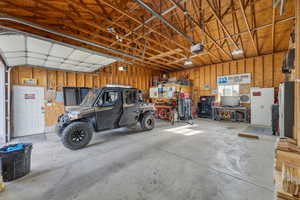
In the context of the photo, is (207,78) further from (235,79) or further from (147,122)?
(147,122)

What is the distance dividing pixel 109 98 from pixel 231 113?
7.83m

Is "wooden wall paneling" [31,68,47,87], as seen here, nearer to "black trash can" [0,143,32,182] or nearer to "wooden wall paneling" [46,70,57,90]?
"wooden wall paneling" [46,70,57,90]

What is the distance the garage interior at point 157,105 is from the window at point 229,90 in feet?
0.23

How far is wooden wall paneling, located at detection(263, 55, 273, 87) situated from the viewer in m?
7.31

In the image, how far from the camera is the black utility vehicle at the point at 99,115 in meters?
3.65

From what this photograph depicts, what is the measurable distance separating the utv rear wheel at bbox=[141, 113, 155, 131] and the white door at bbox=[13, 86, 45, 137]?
482 centimetres

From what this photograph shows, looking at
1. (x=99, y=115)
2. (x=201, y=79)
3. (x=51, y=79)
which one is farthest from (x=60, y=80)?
(x=201, y=79)

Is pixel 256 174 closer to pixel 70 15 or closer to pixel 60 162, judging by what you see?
pixel 60 162

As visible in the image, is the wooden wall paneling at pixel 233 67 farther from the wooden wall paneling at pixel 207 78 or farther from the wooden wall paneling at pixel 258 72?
the wooden wall paneling at pixel 207 78

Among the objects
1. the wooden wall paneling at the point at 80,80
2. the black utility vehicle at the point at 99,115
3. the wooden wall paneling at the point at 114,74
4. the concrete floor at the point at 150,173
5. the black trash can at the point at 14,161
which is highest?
the wooden wall paneling at the point at 114,74

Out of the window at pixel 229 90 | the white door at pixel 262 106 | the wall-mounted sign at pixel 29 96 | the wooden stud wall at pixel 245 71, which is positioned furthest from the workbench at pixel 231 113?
the wall-mounted sign at pixel 29 96

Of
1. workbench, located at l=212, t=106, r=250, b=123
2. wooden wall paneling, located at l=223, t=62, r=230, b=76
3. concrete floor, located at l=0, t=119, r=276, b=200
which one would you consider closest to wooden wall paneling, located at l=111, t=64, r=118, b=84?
concrete floor, located at l=0, t=119, r=276, b=200

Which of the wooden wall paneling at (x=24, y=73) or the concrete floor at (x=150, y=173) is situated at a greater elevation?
the wooden wall paneling at (x=24, y=73)

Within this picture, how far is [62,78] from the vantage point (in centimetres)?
641
